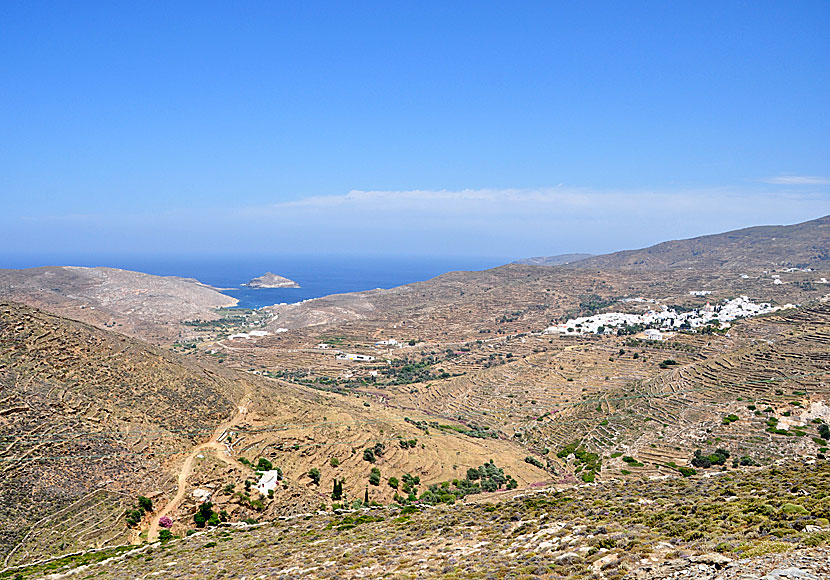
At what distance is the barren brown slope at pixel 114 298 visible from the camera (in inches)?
3745

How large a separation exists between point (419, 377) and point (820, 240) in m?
143

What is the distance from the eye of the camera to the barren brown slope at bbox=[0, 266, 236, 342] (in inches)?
3745

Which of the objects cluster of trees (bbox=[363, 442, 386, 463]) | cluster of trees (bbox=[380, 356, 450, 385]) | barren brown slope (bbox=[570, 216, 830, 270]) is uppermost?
barren brown slope (bbox=[570, 216, 830, 270])

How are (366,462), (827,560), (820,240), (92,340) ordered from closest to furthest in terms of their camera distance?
(827,560), (366,462), (92,340), (820,240)

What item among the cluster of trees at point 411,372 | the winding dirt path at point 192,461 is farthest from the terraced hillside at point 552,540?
the cluster of trees at point 411,372

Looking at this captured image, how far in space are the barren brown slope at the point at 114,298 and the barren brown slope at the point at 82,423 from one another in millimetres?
67451

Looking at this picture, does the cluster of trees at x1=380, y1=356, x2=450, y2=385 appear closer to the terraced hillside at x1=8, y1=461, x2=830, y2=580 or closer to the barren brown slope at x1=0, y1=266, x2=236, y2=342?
the terraced hillside at x1=8, y1=461, x2=830, y2=580

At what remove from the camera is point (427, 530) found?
1644cm

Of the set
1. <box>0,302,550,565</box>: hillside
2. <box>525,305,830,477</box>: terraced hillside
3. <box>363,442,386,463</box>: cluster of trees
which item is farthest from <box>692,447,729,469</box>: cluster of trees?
<box>363,442,386,463</box>: cluster of trees

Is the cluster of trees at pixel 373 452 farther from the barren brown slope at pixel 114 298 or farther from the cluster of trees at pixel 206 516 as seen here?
the barren brown slope at pixel 114 298

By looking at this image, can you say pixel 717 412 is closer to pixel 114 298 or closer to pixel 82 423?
pixel 82 423

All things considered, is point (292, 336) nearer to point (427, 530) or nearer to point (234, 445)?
point (234, 445)

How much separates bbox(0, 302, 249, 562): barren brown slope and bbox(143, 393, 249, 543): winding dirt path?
0.52 metres

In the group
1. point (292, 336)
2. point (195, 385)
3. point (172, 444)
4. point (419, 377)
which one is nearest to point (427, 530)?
point (172, 444)
